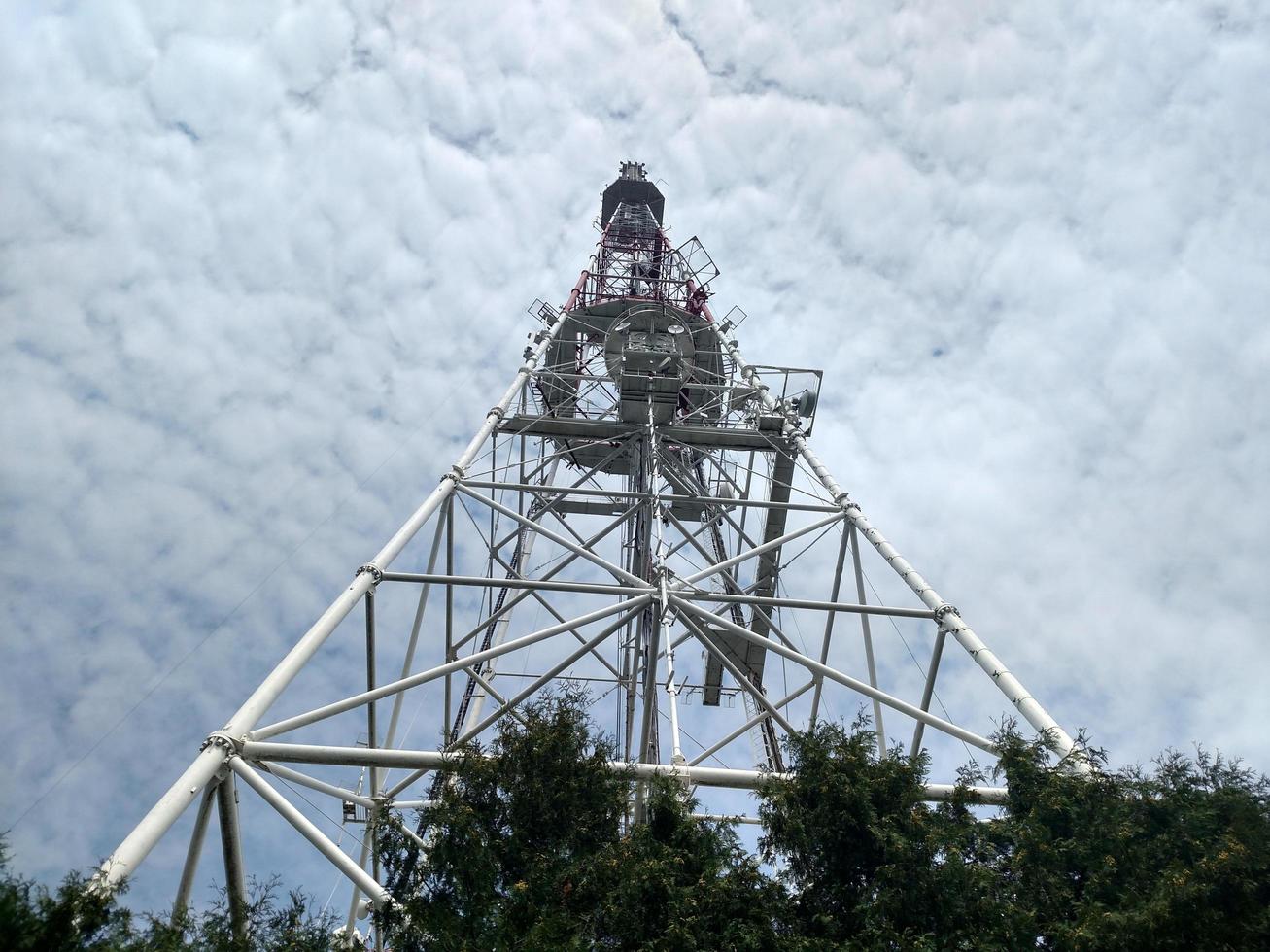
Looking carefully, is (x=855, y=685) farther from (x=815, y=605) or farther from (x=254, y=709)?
(x=254, y=709)

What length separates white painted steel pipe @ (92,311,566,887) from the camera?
6.38 m

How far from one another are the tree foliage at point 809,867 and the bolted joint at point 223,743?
170 centimetres

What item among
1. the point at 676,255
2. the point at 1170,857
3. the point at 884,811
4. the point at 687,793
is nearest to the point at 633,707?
the point at 687,793

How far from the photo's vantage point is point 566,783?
721 cm

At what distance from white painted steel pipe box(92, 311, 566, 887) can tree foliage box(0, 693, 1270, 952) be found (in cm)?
68

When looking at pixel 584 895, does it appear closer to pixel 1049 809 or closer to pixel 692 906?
pixel 692 906

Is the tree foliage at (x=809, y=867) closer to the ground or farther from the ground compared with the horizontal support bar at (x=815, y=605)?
closer to the ground

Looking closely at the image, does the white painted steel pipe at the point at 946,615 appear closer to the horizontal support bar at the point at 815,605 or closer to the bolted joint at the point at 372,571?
the horizontal support bar at the point at 815,605

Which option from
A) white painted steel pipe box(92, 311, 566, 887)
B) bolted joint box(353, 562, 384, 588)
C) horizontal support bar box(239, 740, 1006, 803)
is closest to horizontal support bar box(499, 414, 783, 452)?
white painted steel pipe box(92, 311, 566, 887)

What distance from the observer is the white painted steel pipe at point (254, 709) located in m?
6.38

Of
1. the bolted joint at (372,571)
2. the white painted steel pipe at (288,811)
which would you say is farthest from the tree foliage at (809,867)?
the bolted joint at (372,571)

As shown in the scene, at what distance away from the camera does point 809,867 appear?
6.58 metres

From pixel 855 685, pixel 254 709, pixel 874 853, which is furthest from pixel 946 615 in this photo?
pixel 254 709

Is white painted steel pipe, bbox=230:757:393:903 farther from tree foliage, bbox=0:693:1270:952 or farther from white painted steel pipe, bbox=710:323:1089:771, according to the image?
white painted steel pipe, bbox=710:323:1089:771
